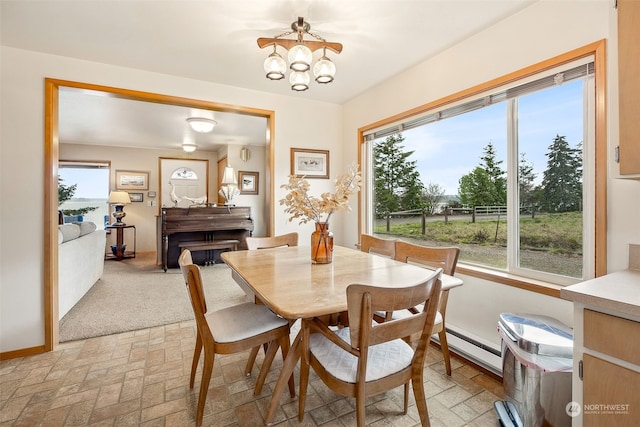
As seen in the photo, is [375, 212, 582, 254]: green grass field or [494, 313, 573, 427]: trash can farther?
[375, 212, 582, 254]: green grass field

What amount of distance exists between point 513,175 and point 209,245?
4.51 meters

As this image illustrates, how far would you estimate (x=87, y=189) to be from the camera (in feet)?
20.2

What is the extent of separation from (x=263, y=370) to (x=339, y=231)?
84.0 inches

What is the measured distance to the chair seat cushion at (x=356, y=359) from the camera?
1.18 meters

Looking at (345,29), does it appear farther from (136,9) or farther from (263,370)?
(263,370)

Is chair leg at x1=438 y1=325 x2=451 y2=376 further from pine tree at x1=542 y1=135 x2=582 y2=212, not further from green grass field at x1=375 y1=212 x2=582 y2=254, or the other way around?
pine tree at x1=542 y1=135 x2=582 y2=212

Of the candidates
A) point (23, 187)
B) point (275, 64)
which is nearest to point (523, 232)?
point (275, 64)

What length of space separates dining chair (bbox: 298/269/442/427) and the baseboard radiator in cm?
92

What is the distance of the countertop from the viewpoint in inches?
36.4

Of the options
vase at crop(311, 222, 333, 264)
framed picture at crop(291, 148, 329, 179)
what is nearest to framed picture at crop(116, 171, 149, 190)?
framed picture at crop(291, 148, 329, 179)

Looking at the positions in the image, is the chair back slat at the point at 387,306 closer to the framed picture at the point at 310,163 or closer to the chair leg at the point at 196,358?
the chair leg at the point at 196,358

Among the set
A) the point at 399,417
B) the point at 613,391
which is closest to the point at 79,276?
the point at 399,417

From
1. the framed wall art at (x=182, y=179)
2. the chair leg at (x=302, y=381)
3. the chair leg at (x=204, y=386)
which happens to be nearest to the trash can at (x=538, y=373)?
the chair leg at (x=302, y=381)

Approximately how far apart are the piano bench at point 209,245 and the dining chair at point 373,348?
13.1 ft
